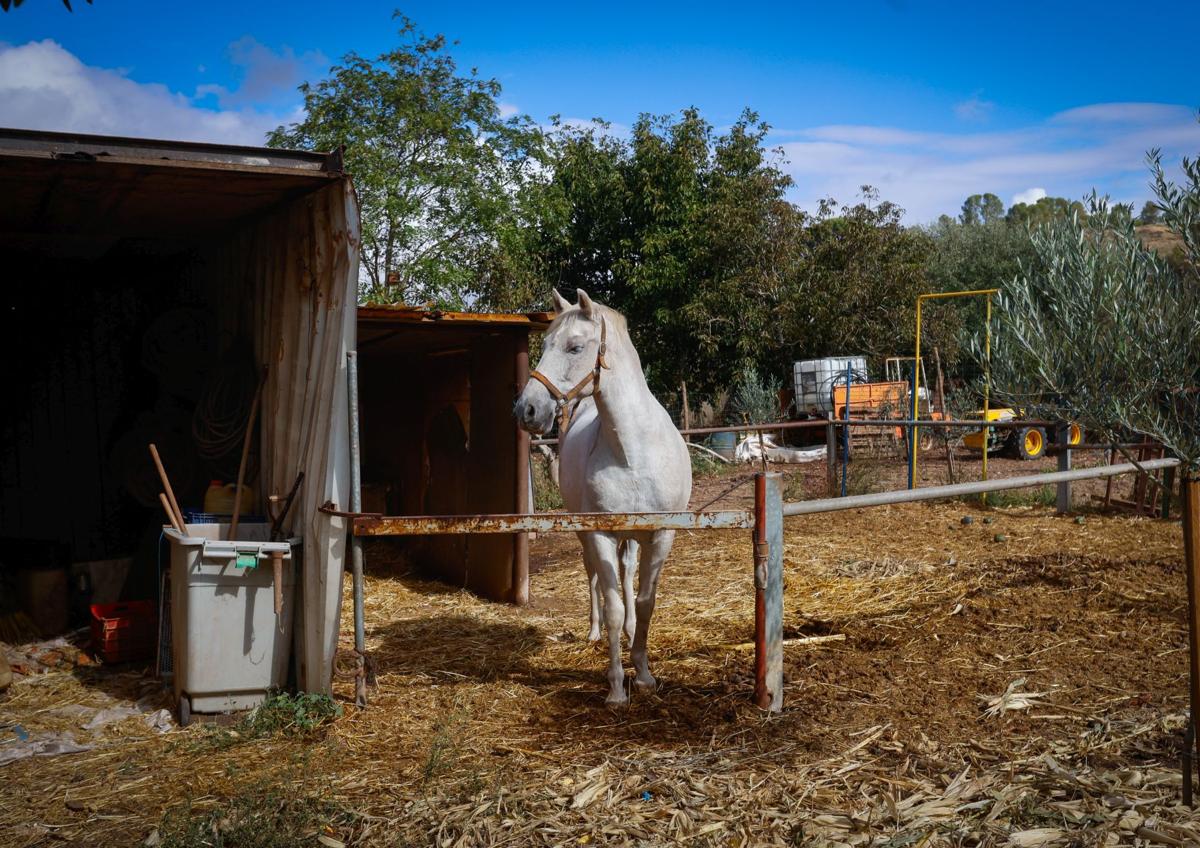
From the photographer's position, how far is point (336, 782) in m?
3.53

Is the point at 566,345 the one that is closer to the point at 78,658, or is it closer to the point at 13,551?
the point at 78,658

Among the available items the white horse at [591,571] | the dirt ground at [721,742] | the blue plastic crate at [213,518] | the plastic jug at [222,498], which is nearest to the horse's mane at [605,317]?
the white horse at [591,571]

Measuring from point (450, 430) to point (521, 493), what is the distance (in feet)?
5.17

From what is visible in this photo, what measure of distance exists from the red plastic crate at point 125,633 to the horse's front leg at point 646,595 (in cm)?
304

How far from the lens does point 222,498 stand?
5.50 m

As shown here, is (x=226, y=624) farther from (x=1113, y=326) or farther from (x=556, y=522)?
(x=1113, y=326)

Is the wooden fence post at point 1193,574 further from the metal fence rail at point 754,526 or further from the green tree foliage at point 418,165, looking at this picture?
the green tree foliage at point 418,165

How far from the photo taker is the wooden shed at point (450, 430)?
7.24 meters

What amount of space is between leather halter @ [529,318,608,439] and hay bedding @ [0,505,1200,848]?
4.80ft

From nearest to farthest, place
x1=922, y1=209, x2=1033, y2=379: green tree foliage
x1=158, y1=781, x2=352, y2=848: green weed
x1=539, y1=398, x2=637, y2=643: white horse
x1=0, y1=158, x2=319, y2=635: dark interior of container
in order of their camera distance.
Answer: x1=158, y1=781, x2=352, y2=848: green weed → x1=539, y1=398, x2=637, y2=643: white horse → x1=0, y1=158, x2=319, y2=635: dark interior of container → x1=922, y1=209, x2=1033, y2=379: green tree foliage

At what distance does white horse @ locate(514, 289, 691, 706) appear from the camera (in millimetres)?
4434

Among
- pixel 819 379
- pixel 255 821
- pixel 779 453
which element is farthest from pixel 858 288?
pixel 255 821

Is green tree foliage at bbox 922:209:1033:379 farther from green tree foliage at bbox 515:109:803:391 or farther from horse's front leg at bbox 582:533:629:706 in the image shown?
horse's front leg at bbox 582:533:629:706

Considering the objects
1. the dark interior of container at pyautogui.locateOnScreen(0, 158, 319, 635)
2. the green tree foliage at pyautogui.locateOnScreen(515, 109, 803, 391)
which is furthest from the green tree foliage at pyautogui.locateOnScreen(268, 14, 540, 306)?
the dark interior of container at pyautogui.locateOnScreen(0, 158, 319, 635)
